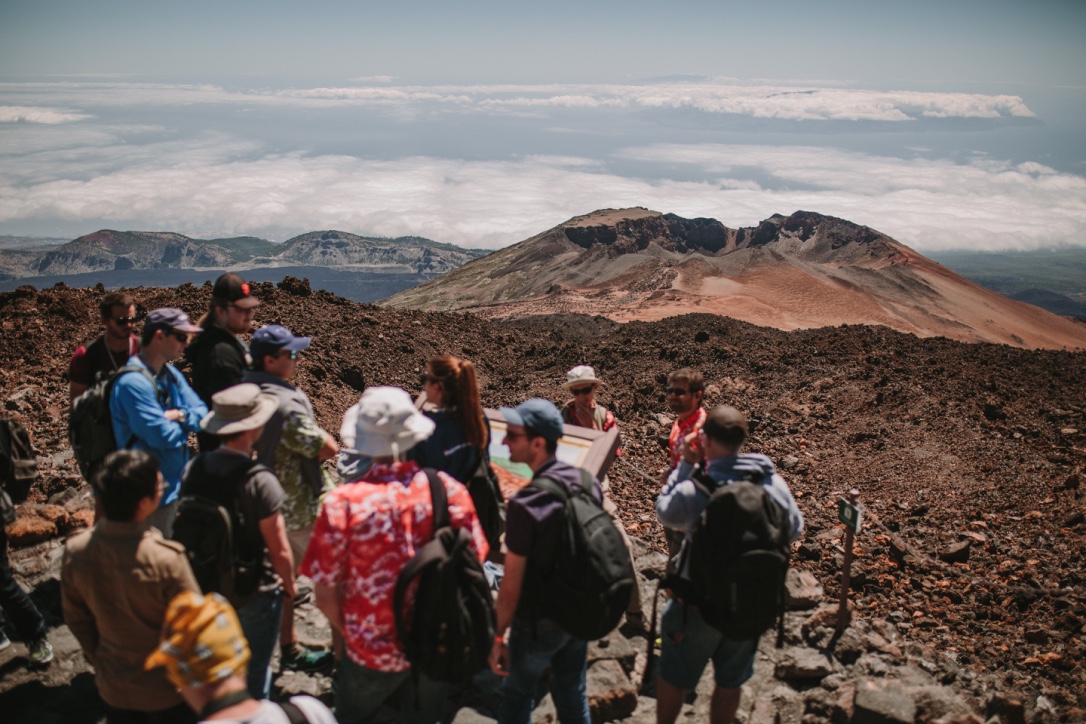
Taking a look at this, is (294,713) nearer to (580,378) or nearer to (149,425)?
(149,425)

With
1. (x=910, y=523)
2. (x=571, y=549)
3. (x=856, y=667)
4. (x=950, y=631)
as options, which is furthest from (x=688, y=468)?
(x=910, y=523)

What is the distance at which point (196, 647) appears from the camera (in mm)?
2291

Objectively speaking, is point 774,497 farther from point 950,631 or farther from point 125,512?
point 950,631

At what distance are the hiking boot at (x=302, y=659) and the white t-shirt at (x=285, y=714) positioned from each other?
2.37 metres

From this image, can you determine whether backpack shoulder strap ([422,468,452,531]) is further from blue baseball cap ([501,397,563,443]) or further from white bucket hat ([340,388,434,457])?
blue baseball cap ([501,397,563,443])

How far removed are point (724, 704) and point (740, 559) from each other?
3.58ft

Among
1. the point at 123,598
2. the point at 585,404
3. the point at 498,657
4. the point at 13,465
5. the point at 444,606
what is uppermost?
the point at 585,404

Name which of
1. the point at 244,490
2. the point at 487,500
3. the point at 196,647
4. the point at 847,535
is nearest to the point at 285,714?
the point at 196,647

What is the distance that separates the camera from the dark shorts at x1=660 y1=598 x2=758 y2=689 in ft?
12.3

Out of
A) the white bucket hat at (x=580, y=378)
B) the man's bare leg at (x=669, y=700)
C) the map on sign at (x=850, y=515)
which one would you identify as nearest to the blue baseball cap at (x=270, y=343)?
the white bucket hat at (x=580, y=378)

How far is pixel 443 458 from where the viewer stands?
3.94 m

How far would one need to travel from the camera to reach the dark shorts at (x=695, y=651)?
375 cm

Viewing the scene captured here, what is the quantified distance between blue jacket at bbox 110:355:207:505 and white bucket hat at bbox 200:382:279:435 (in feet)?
2.89

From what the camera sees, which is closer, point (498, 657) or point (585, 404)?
point (498, 657)
